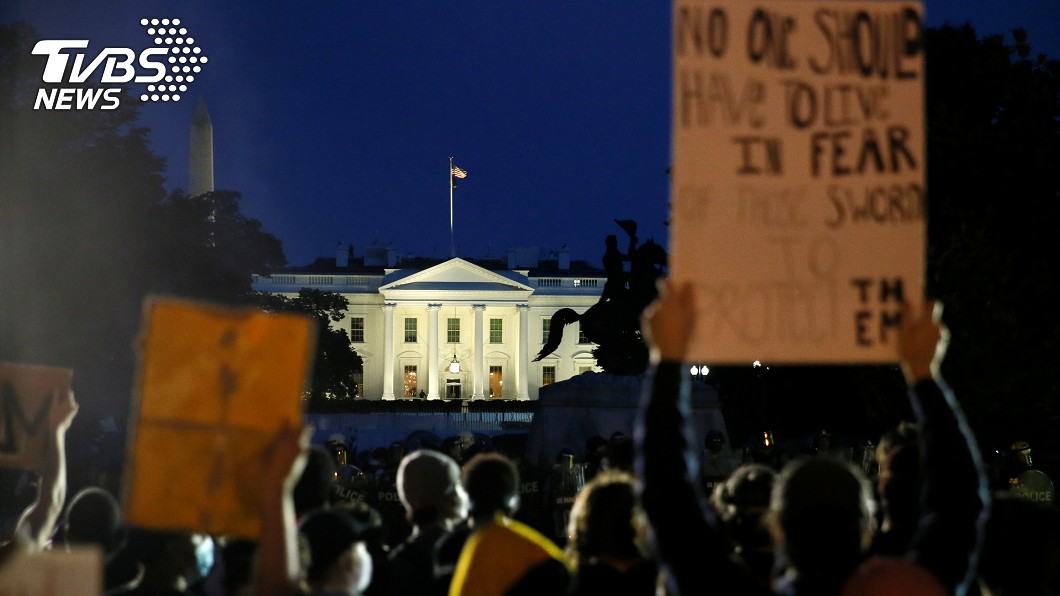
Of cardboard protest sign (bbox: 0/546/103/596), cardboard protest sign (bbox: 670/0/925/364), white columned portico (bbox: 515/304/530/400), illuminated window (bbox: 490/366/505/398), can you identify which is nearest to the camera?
cardboard protest sign (bbox: 0/546/103/596)

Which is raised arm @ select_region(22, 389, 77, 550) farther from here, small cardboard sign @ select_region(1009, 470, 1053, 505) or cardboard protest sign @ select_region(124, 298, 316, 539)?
small cardboard sign @ select_region(1009, 470, 1053, 505)

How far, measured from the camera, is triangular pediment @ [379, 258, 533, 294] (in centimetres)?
8669

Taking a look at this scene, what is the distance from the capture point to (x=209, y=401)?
305 cm

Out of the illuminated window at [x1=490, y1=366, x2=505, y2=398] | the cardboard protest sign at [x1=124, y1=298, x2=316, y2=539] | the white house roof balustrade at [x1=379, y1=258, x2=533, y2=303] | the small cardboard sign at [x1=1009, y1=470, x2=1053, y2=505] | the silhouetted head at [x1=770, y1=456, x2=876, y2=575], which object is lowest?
the small cardboard sign at [x1=1009, y1=470, x2=1053, y2=505]

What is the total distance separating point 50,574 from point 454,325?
283 feet

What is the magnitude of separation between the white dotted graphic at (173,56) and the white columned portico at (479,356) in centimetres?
6013

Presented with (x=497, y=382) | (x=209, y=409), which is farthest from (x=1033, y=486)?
→ (x=497, y=382)

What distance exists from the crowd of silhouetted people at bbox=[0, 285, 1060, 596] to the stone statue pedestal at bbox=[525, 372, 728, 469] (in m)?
14.6

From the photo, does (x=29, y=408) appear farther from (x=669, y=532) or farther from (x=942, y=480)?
(x=942, y=480)

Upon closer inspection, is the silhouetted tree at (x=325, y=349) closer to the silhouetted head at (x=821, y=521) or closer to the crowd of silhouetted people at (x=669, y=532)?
the crowd of silhouetted people at (x=669, y=532)

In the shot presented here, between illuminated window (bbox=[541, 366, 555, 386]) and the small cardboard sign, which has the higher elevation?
illuminated window (bbox=[541, 366, 555, 386])

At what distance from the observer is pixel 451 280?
87250 mm

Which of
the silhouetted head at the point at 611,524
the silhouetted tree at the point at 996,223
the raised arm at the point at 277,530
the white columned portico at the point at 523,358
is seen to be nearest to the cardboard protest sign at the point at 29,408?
the raised arm at the point at 277,530

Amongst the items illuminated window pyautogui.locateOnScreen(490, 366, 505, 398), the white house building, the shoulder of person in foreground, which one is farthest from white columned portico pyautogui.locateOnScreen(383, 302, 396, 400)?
the shoulder of person in foreground
